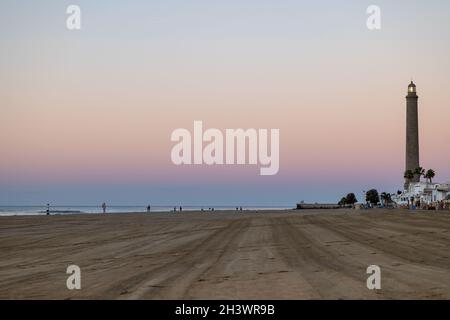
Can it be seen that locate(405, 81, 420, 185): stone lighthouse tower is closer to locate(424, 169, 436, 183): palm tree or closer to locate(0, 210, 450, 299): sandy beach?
locate(424, 169, 436, 183): palm tree

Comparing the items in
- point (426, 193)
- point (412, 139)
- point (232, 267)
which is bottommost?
point (232, 267)

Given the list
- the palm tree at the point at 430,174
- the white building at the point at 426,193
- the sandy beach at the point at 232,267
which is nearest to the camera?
the sandy beach at the point at 232,267

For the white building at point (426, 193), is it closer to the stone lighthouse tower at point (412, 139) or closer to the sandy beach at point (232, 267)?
the stone lighthouse tower at point (412, 139)

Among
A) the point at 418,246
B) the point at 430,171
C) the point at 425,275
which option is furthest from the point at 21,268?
the point at 430,171

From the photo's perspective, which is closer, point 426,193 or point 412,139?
point 426,193

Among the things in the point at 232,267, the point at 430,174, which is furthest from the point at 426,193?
the point at 232,267

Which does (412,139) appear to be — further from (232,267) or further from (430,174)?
(232,267)

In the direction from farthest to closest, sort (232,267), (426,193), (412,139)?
(412,139) < (426,193) < (232,267)

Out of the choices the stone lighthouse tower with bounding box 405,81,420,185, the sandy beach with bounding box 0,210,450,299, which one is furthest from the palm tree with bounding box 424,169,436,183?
the sandy beach with bounding box 0,210,450,299

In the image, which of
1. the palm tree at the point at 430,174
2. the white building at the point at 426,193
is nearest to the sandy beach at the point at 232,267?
the white building at the point at 426,193

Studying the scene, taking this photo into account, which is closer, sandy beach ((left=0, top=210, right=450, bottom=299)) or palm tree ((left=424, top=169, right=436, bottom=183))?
sandy beach ((left=0, top=210, right=450, bottom=299))

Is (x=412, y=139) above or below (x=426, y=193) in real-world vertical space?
above
